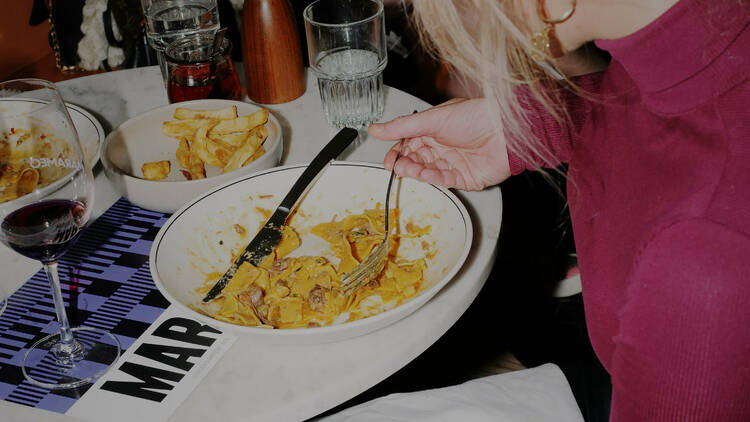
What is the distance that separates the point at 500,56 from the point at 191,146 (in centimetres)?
54

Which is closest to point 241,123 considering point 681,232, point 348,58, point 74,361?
point 348,58

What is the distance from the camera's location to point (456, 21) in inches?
40.4

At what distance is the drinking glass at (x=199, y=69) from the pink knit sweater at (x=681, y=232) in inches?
27.5

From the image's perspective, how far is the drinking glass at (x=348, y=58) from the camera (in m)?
1.25

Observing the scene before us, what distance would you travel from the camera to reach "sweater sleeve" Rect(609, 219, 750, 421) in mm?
696

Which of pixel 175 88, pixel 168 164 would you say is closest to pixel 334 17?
pixel 175 88

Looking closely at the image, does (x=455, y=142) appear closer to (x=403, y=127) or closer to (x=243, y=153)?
(x=403, y=127)

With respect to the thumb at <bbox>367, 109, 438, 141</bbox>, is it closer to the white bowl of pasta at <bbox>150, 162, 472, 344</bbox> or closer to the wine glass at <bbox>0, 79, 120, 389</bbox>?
the white bowl of pasta at <bbox>150, 162, 472, 344</bbox>

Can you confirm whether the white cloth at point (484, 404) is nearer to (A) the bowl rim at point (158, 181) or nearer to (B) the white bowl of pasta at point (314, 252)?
(B) the white bowl of pasta at point (314, 252)

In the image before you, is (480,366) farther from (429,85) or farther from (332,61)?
(429,85)

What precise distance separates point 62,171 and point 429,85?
1900 millimetres

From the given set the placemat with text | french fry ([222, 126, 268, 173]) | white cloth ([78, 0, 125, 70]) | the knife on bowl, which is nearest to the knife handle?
the knife on bowl

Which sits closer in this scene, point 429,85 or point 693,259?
point 693,259

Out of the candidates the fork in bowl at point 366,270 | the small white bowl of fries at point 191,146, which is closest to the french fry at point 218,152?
the small white bowl of fries at point 191,146
